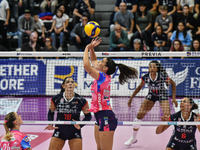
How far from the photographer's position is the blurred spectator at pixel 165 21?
12.9 metres

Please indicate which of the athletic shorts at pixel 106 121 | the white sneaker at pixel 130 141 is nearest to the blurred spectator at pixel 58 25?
the white sneaker at pixel 130 141

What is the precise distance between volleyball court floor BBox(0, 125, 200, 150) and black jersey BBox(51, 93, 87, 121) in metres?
1.52

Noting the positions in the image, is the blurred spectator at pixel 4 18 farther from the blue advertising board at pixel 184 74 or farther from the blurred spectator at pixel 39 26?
the blue advertising board at pixel 184 74

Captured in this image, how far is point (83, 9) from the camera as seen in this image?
13.6 meters

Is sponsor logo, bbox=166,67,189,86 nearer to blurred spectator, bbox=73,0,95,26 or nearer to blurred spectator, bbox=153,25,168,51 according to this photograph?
blurred spectator, bbox=153,25,168,51

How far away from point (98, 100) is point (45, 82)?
5708mm

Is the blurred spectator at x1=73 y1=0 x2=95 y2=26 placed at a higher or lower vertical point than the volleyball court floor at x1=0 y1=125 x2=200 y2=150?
higher

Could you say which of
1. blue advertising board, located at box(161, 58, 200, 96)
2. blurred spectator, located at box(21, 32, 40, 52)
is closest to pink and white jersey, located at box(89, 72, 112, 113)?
blue advertising board, located at box(161, 58, 200, 96)

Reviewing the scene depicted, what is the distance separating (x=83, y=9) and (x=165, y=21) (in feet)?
11.9

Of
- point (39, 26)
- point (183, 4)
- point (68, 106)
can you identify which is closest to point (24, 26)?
point (39, 26)

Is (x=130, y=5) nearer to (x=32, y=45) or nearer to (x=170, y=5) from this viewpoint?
(x=170, y=5)

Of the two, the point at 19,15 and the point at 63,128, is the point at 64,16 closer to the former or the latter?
the point at 19,15

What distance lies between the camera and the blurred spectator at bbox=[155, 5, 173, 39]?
12.9 metres

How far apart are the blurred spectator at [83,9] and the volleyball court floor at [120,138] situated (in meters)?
6.29
